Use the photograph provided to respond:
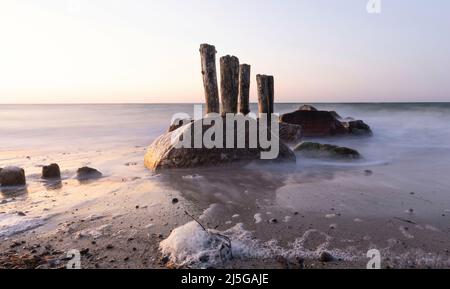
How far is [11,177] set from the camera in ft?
18.7

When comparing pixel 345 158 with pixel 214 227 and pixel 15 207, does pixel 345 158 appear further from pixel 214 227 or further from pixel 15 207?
pixel 15 207

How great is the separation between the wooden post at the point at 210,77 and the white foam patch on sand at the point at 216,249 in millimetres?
5565

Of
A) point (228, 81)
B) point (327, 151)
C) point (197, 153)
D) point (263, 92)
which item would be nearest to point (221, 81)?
point (228, 81)

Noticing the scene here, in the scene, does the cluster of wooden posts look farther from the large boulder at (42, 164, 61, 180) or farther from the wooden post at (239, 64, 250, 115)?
the large boulder at (42, 164, 61, 180)

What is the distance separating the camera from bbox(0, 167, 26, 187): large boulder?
565 centimetres

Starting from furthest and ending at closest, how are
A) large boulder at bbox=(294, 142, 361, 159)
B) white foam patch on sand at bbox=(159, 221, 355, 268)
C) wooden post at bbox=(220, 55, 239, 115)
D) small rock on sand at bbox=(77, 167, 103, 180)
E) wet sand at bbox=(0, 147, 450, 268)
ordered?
wooden post at bbox=(220, 55, 239, 115), large boulder at bbox=(294, 142, 361, 159), small rock on sand at bbox=(77, 167, 103, 180), wet sand at bbox=(0, 147, 450, 268), white foam patch on sand at bbox=(159, 221, 355, 268)

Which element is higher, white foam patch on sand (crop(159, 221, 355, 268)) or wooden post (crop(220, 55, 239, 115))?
wooden post (crop(220, 55, 239, 115))

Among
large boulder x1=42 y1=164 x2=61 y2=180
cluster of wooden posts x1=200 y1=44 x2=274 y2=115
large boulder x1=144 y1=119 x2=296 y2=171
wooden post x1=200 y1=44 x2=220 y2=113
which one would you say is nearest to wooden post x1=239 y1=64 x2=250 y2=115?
cluster of wooden posts x1=200 y1=44 x2=274 y2=115

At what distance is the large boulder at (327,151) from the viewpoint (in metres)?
8.22

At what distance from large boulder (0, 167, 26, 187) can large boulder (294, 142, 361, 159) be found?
613 centimetres

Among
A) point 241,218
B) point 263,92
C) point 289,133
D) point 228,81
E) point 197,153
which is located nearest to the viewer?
point 241,218

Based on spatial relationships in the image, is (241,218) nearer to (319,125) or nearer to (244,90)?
(244,90)

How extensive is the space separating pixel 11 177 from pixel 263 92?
911 centimetres

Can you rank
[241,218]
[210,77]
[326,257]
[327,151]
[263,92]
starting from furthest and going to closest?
[263,92], [210,77], [327,151], [241,218], [326,257]
